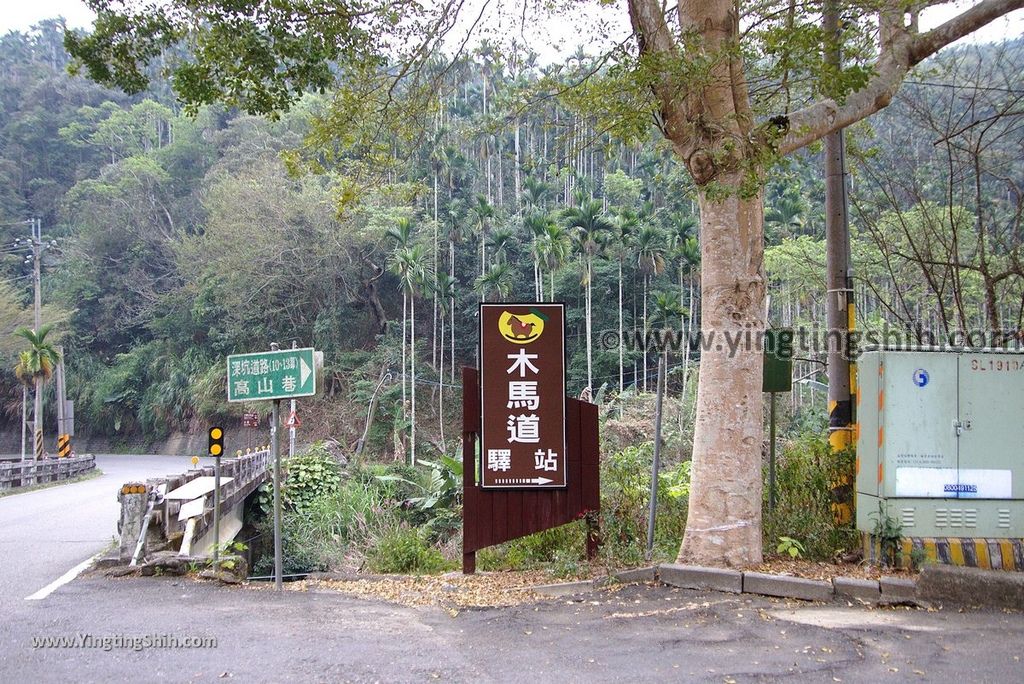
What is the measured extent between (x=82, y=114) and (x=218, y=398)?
34215 millimetres

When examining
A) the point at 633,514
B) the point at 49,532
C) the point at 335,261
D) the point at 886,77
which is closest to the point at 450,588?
the point at 633,514

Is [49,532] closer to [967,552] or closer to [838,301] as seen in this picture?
[838,301]

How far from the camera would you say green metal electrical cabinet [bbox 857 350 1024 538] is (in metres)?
8.12

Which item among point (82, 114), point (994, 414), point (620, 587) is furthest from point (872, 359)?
point (82, 114)

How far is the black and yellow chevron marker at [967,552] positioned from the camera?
7.92m

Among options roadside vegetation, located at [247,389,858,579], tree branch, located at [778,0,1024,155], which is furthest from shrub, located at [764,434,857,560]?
tree branch, located at [778,0,1024,155]

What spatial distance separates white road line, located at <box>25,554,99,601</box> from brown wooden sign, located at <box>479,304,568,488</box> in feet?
15.3

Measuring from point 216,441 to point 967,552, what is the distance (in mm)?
8349

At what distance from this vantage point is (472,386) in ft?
30.9

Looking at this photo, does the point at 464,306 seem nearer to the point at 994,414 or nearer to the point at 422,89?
the point at 422,89

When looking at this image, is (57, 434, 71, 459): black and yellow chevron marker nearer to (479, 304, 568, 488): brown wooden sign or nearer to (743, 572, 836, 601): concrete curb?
(479, 304, 568, 488): brown wooden sign

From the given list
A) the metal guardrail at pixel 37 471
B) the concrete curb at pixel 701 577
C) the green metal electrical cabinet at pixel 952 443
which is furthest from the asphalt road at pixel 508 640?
the metal guardrail at pixel 37 471

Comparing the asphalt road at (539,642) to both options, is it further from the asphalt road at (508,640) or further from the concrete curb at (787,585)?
the concrete curb at (787,585)

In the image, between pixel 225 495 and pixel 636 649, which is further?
pixel 225 495
